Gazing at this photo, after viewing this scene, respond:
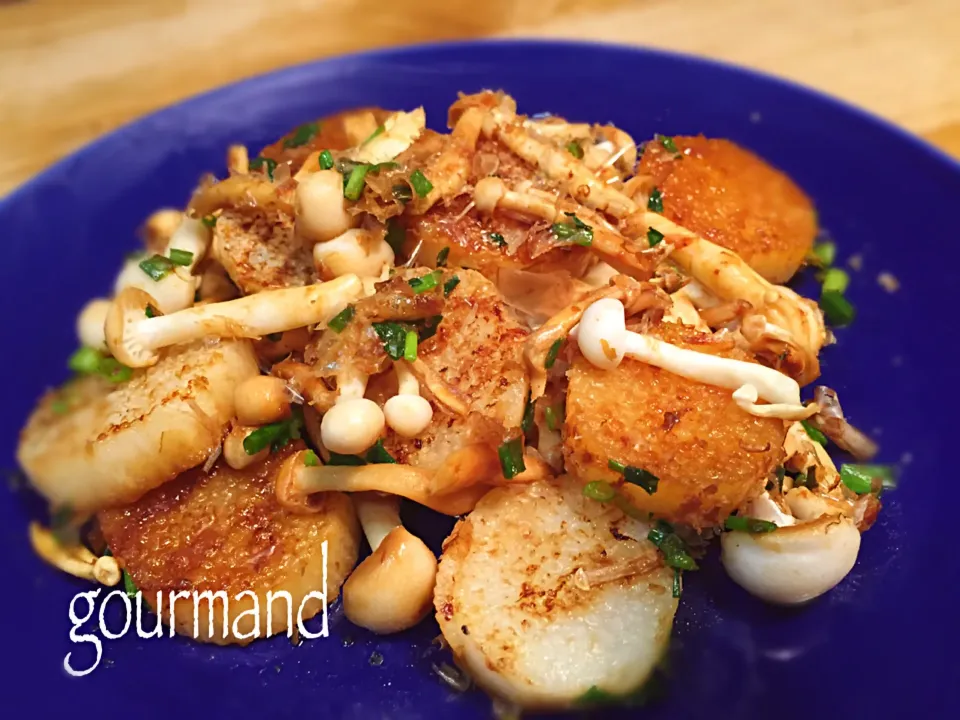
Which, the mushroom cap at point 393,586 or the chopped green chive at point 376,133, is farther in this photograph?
A: the chopped green chive at point 376,133

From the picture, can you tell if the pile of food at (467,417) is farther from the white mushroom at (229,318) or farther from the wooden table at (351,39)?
the wooden table at (351,39)

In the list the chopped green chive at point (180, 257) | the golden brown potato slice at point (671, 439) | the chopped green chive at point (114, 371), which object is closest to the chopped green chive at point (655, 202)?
the golden brown potato slice at point (671, 439)

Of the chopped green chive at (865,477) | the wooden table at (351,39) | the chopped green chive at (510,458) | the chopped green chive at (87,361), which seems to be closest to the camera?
the chopped green chive at (510,458)

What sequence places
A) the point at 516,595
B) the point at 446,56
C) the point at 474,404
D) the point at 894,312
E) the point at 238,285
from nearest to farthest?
the point at 516,595, the point at 474,404, the point at 238,285, the point at 894,312, the point at 446,56

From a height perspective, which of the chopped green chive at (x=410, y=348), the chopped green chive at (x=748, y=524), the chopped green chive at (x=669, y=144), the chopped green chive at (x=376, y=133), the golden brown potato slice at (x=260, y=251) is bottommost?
the chopped green chive at (x=748, y=524)

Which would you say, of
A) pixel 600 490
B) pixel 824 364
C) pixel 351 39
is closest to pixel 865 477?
pixel 824 364

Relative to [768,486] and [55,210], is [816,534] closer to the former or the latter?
[768,486]

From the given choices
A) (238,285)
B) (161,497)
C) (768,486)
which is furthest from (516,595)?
(238,285)

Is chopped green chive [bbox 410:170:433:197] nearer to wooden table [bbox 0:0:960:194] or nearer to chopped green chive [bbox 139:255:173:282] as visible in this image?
chopped green chive [bbox 139:255:173:282]

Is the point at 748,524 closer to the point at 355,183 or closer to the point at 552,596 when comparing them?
the point at 552,596
